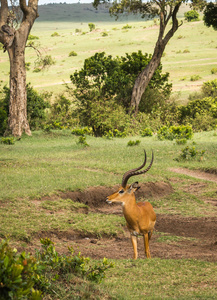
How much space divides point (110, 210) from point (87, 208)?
0.59m

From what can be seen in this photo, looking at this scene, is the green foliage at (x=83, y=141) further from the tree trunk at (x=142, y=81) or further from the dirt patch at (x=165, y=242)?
the dirt patch at (x=165, y=242)

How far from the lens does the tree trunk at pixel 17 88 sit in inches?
668

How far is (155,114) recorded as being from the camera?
22234mm

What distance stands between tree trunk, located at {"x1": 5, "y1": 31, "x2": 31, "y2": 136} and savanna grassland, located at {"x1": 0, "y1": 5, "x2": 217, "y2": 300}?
64cm

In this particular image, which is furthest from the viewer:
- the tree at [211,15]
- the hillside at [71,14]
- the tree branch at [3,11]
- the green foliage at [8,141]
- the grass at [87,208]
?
the hillside at [71,14]

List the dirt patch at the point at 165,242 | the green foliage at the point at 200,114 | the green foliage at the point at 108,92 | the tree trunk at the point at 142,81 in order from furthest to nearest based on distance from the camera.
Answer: the green foliage at the point at 200,114, the tree trunk at the point at 142,81, the green foliage at the point at 108,92, the dirt patch at the point at 165,242

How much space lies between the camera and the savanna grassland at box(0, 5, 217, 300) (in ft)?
15.7

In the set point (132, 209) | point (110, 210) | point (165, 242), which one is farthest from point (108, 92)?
point (132, 209)

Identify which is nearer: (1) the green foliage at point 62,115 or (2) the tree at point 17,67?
(2) the tree at point 17,67

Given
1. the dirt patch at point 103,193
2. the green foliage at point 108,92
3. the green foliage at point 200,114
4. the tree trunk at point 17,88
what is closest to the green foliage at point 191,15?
the green foliage at point 200,114

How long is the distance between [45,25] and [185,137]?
94113 mm

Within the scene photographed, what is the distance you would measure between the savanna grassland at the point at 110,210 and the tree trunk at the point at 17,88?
0.64 m

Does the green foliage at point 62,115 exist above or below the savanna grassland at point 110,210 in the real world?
below

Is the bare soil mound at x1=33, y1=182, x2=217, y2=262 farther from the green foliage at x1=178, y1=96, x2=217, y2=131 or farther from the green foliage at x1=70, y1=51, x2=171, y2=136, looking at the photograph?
the green foliage at x1=178, y1=96, x2=217, y2=131
